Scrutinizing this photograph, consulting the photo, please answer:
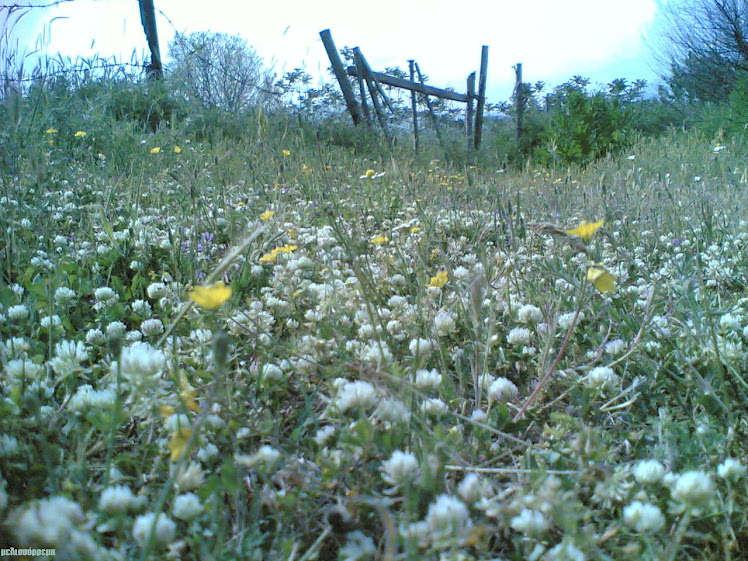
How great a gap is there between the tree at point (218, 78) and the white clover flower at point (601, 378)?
14.6ft

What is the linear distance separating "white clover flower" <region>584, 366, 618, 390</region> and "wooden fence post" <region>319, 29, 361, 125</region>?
333 inches

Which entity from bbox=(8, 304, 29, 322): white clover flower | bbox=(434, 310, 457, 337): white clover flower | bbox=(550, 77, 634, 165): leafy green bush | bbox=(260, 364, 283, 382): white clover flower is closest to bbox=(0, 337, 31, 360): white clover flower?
bbox=(8, 304, 29, 322): white clover flower

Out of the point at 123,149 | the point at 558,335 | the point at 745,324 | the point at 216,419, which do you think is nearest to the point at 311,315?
the point at 216,419

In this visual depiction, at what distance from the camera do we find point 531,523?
899 mm

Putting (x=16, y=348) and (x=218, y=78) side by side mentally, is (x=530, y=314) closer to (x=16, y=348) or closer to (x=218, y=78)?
(x=16, y=348)

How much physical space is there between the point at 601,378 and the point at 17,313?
166 centimetres

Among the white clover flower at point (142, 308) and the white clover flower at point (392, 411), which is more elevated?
the white clover flower at point (142, 308)

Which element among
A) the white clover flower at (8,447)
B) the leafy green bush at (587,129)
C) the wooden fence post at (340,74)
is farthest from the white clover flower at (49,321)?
the leafy green bush at (587,129)

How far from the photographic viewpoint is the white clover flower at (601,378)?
1.38m

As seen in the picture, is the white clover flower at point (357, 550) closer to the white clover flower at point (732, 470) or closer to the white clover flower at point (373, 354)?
the white clover flower at point (373, 354)

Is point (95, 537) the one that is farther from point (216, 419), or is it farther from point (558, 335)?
point (558, 335)

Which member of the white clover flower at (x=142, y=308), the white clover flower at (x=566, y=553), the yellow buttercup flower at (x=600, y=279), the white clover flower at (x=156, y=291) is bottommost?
the white clover flower at (x=566, y=553)

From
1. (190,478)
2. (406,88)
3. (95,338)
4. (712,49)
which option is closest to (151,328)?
(95,338)

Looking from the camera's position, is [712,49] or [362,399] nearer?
[362,399]
